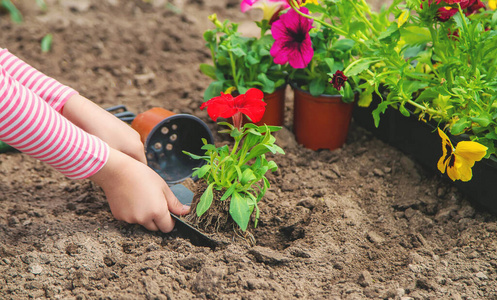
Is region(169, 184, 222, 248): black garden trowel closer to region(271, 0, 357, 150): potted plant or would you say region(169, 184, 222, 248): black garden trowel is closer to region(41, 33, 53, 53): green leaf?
region(271, 0, 357, 150): potted plant

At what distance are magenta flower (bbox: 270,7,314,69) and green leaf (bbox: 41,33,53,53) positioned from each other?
1517 millimetres

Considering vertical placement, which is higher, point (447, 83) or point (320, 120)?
point (447, 83)

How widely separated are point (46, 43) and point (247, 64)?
1.41 metres

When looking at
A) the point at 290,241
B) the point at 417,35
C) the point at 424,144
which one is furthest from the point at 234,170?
the point at 417,35

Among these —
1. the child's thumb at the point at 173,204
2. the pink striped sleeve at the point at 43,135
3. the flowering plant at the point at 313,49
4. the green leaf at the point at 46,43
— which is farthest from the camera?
the green leaf at the point at 46,43

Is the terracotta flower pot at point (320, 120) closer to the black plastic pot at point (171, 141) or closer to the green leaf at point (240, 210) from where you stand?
the black plastic pot at point (171, 141)

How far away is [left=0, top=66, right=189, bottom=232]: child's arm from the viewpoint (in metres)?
1.34

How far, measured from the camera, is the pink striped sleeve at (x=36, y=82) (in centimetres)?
170

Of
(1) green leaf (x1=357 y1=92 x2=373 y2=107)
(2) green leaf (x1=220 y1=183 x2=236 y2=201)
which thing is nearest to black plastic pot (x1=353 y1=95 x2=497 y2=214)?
(1) green leaf (x1=357 y1=92 x2=373 y2=107)

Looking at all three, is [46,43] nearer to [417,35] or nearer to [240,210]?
[240,210]

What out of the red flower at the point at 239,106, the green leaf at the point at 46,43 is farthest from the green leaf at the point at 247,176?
the green leaf at the point at 46,43

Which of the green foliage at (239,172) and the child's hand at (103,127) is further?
the child's hand at (103,127)

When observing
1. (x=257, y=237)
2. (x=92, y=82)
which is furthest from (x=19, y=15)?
(x=257, y=237)

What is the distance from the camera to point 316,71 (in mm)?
1897
